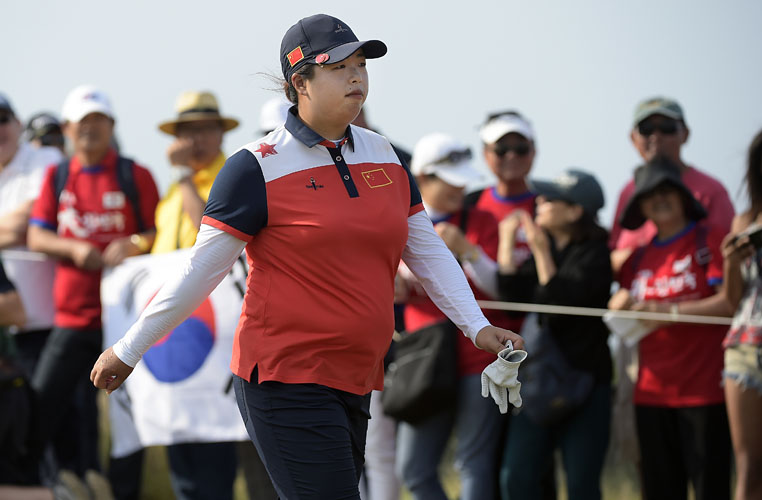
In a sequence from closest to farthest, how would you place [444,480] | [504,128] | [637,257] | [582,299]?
[582,299] < [637,257] < [504,128] < [444,480]

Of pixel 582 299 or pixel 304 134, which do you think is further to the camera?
pixel 582 299

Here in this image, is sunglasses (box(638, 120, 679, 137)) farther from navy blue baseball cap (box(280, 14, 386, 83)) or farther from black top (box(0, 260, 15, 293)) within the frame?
black top (box(0, 260, 15, 293))

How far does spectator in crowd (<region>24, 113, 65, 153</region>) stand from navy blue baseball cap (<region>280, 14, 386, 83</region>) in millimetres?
6086

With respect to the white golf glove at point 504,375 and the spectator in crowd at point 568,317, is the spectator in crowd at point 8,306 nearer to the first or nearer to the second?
the spectator in crowd at point 568,317

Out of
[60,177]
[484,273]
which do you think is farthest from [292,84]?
[60,177]

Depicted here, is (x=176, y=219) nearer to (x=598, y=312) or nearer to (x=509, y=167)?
(x=509, y=167)

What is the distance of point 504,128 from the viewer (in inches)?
254

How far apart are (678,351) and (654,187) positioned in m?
0.85

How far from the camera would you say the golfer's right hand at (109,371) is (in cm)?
369

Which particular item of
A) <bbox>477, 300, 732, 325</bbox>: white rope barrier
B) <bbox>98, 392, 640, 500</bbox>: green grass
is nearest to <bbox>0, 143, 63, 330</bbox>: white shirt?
<bbox>98, 392, 640, 500</bbox>: green grass

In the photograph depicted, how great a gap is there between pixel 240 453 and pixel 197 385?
1.95 feet

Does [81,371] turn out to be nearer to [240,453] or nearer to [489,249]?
[240,453]

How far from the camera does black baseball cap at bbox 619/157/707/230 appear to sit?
571 cm

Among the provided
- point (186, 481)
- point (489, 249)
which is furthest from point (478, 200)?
point (186, 481)
